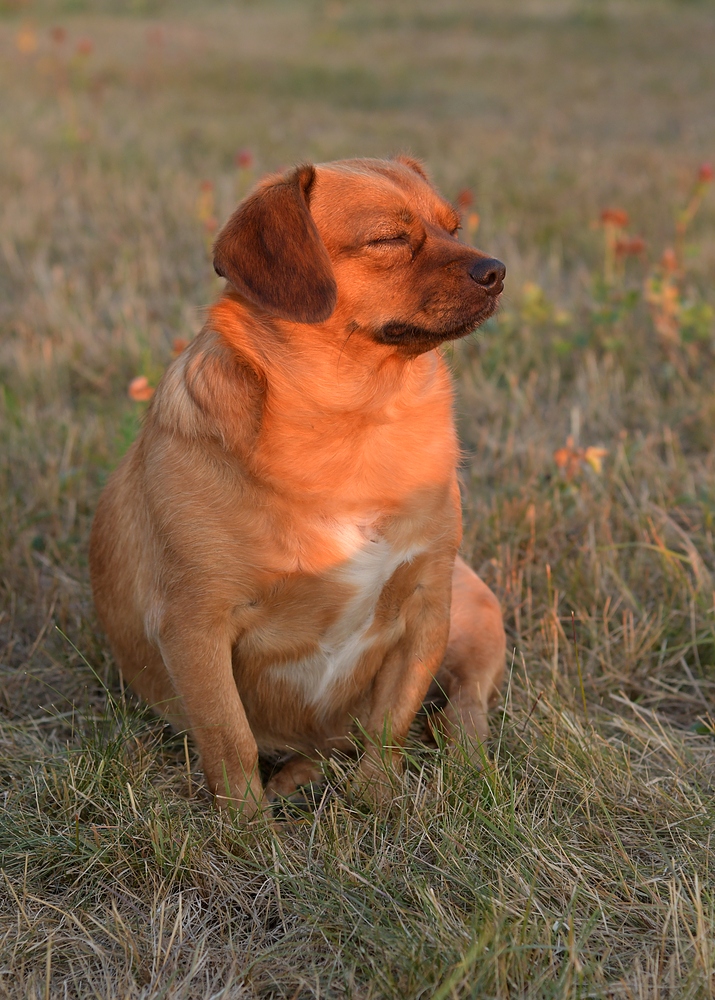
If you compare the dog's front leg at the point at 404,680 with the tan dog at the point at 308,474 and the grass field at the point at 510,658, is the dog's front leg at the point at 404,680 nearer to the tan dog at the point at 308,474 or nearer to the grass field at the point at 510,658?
the tan dog at the point at 308,474

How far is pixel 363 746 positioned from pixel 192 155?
720cm

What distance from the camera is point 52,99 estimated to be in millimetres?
10188

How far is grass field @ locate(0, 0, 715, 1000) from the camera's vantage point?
197cm

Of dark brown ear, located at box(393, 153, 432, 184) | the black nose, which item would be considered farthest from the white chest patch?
dark brown ear, located at box(393, 153, 432, 184)

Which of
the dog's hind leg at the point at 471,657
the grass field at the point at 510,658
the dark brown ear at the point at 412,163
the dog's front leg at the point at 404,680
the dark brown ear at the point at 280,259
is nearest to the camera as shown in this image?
the grass field at the point at 510,658

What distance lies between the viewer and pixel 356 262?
8.06 ft

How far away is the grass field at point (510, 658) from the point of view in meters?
1.97

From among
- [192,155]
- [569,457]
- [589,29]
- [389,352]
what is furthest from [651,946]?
[589,29]

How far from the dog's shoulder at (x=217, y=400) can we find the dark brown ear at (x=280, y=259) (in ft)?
0.57

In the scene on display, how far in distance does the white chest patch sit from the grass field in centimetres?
30

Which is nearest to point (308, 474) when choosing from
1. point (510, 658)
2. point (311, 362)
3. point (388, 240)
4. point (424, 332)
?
point (311, 362)

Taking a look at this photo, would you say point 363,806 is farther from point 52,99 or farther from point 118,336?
point 52,99

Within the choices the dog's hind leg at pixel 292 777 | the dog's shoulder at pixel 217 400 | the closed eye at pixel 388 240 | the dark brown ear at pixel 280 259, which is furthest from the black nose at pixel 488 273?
the dog's hind leg at pixel 292 777

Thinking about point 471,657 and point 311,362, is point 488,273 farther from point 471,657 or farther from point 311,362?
point 471,657
